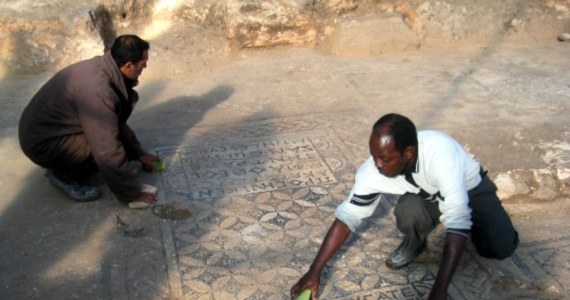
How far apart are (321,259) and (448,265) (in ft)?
1.76

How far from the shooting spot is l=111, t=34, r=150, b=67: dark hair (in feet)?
10.9

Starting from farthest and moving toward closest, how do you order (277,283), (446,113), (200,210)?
(446,113) → (200,210) → (277,283)

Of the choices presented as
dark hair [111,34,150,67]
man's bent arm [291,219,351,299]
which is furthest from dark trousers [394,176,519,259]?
dark hair [111,34,150,67]

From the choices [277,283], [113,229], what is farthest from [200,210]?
[277,283]

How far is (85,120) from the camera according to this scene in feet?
10.8

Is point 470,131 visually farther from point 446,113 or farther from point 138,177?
point 138,177

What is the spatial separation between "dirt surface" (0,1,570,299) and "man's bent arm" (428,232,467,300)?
52cm

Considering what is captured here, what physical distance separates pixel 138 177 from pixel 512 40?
4.64 metres

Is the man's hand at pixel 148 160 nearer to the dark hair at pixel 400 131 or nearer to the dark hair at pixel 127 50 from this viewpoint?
the dark hair at pixel 127 50

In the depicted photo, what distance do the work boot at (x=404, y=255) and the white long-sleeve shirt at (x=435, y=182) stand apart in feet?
1.21

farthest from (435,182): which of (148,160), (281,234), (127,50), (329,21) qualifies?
(329,21)

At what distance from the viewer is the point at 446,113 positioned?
15.7 feet

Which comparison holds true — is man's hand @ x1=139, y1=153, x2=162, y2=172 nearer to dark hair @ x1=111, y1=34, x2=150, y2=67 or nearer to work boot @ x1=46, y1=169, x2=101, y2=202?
work boot @ x1=46, y1=169, x2=101, y2=202

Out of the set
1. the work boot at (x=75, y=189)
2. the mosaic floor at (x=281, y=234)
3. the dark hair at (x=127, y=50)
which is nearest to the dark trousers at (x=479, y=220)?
the mosaic floor at (x=281, y=234)
